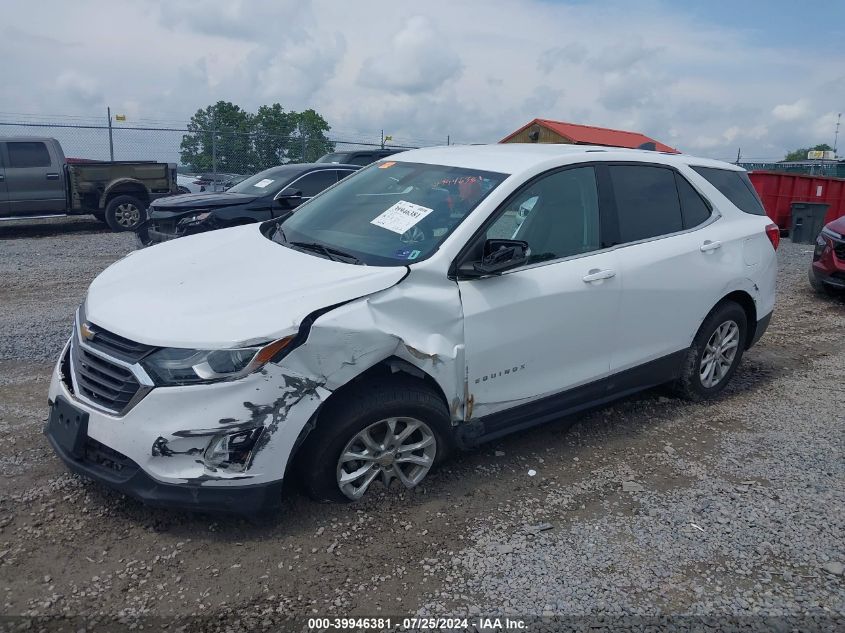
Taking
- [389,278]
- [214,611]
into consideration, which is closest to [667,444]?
[389,278]

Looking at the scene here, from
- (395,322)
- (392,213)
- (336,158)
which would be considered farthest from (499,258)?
(336,158)

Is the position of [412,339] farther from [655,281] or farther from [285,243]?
[655,281]

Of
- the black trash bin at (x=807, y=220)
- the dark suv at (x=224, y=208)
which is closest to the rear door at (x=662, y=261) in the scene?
the dark suv at (x=224, y=208)

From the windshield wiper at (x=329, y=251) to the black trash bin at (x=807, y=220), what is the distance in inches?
561

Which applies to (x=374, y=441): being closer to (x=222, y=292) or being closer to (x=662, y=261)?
(x=222, y=292)

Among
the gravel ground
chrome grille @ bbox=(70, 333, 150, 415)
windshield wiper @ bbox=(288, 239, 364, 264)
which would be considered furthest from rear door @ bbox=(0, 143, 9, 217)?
chrome grille @ bbox=(70, 333, 150, 415)

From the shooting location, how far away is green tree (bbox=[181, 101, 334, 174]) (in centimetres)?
1958

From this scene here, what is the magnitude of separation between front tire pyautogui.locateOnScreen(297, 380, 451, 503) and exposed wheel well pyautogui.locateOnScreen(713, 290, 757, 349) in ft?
8.43

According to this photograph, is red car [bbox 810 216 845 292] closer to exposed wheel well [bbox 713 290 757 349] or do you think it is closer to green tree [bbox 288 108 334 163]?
exposed wheel well [bbox 713 290 757 349]

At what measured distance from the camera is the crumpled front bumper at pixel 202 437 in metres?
3.00

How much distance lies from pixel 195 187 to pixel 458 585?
17010mm

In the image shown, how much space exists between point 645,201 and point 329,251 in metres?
2.12

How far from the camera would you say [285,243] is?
4.16 metres

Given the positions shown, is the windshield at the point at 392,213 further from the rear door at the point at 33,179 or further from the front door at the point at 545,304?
the rear door at the point at 33,179
